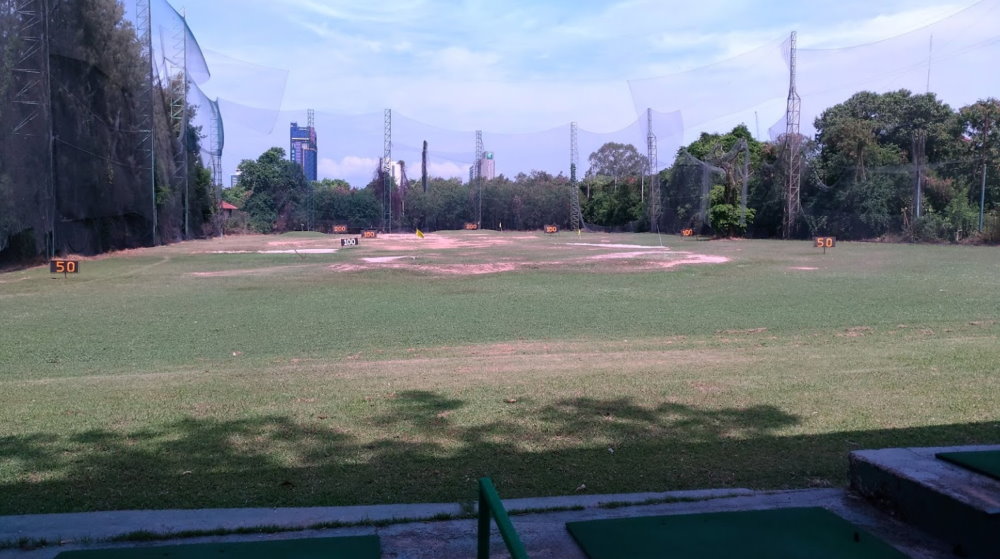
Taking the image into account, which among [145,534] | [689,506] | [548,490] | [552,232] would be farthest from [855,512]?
[552,232]

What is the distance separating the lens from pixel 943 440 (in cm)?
573

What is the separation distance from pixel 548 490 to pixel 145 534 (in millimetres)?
2328

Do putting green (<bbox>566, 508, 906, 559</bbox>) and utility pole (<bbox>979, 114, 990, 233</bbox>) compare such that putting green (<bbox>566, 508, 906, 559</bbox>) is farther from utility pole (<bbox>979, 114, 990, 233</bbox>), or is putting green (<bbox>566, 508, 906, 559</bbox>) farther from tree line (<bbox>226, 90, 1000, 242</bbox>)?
utility pole (<bbox>979, 114, 990, 233</bbox>)

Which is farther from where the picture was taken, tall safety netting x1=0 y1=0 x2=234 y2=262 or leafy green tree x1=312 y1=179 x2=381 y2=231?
leafy green tree x1=312 y1=179 x2=381 y2=231

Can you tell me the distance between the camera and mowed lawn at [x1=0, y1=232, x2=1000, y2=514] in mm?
5172

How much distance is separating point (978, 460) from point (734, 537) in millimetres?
1565

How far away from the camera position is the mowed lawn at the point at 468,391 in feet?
17.0

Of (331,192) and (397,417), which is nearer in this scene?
(397,417)

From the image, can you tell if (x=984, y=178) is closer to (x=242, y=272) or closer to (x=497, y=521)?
(x=242, y=272)

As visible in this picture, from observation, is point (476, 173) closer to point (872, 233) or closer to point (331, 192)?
point (331, 192)

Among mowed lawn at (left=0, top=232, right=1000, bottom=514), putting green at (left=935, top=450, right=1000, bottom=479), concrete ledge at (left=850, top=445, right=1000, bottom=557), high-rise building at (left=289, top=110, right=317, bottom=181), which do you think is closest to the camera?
concrete ledge at (left=850, top=445, right=1000, bottom=557)

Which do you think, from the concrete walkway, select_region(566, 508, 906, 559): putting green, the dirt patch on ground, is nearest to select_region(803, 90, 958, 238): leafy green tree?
the dirt patch on ground

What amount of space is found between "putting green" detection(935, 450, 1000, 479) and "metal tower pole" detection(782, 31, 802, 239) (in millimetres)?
57767

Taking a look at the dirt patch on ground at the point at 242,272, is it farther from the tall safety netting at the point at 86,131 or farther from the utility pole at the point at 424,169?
the utility pole at the point at 424,169
